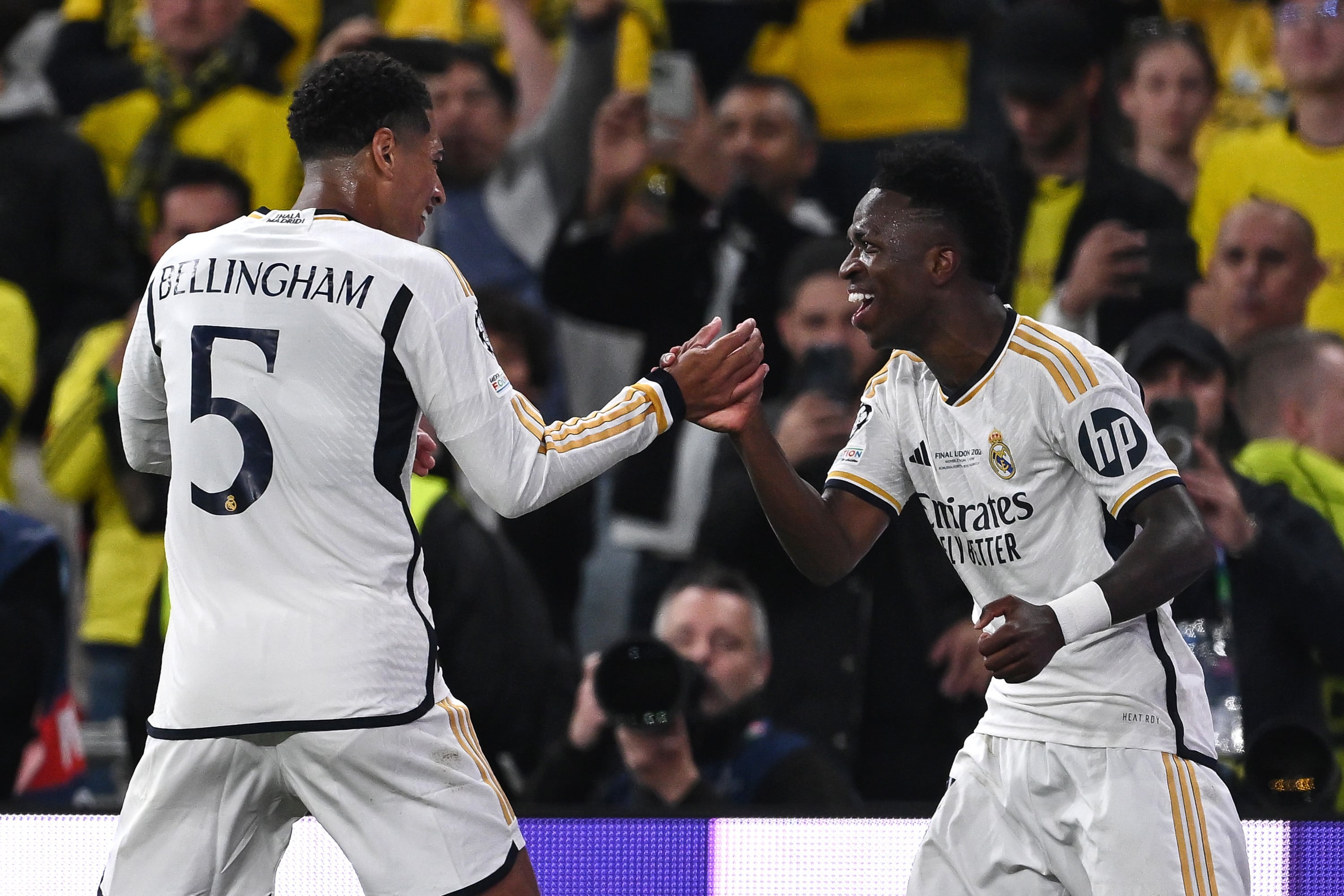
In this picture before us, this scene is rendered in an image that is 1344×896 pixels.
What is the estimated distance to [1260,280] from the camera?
559cm

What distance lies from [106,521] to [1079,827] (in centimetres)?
391

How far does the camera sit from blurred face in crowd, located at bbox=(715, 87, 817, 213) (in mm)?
6094

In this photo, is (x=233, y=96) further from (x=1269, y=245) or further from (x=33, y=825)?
(x=1269, y=245)

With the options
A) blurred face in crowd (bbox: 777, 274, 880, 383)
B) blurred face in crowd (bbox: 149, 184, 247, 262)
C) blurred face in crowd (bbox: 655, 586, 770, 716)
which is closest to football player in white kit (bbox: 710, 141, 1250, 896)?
blurred face in crowd (bbox: 655, 586, 770, 716)

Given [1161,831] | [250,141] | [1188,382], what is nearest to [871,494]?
[1161,831]

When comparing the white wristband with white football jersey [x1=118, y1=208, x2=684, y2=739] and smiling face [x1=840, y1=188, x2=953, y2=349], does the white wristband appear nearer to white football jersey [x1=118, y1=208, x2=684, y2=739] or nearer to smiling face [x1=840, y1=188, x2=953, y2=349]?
smiling face [x1=840, y1=188, x2=953, y2=349]

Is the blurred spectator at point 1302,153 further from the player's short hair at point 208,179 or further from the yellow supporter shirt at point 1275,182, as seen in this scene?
the player's short hair at point 208,179

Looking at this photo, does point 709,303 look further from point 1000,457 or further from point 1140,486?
point 1140,486

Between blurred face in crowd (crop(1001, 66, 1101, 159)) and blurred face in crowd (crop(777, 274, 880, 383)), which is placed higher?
blurred face in crowd (crop(1001, 66, 1101, 159))

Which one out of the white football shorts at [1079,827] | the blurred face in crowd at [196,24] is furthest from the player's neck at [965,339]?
the blurred face in crowd at [196,24]

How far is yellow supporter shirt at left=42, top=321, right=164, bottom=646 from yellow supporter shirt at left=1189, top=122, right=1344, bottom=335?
388cm

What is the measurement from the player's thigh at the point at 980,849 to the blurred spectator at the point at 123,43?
4.61m

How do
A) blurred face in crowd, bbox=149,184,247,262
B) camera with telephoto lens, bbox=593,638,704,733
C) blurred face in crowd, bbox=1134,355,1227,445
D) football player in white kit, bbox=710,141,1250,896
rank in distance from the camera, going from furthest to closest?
blurred face in crowd, bbox=149,184,247,262 < blurred face in crowd, bbox=1134,355,1227,445 < camera with telephoto lens, bbox=593,638,704,733 < football player in white kit, bbox=710,141,1250,896

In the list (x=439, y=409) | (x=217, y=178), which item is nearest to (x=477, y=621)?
(x=439, y=409)
